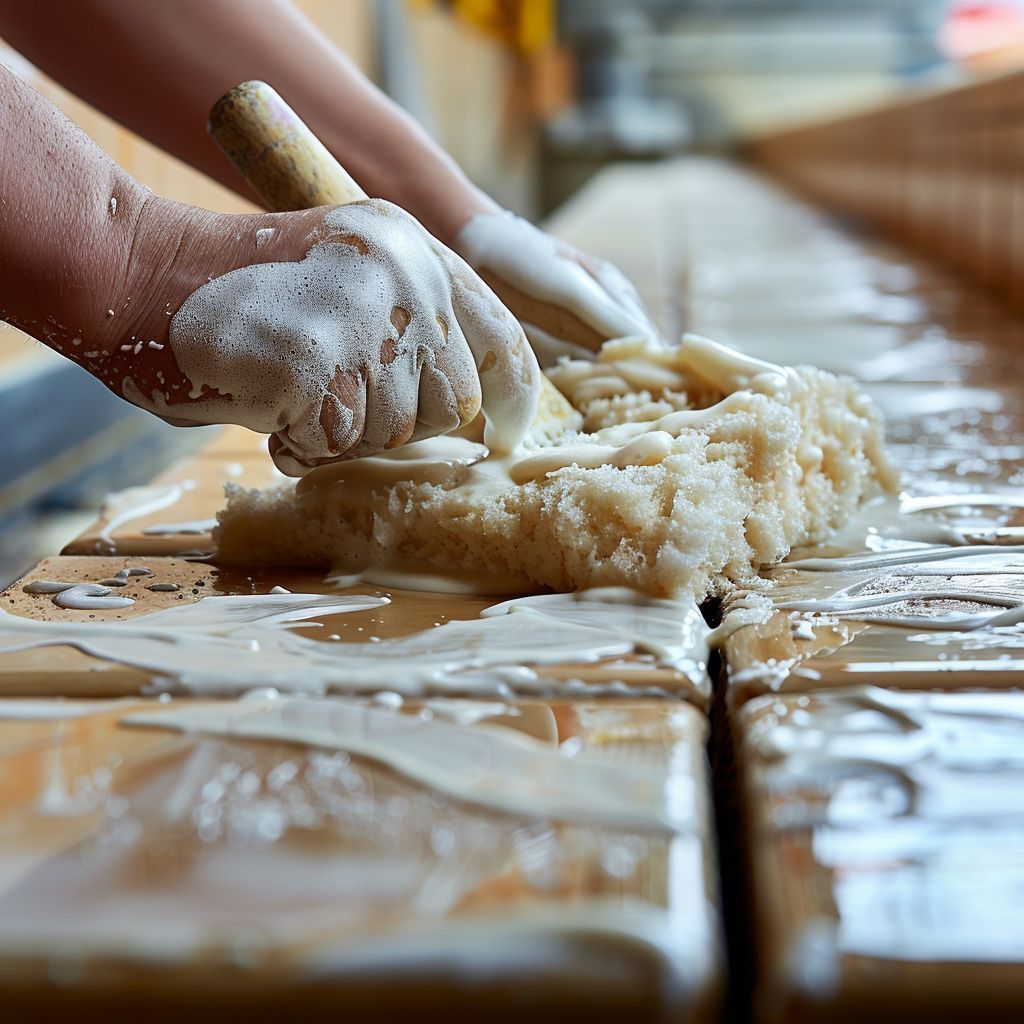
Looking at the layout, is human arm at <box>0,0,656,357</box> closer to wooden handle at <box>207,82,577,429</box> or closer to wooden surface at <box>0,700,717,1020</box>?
wooden handle at <box>207,82,577,429</box>

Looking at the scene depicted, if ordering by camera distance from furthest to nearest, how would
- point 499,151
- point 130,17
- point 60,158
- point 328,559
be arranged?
1. point 499,151
2. point 130,17
3. point 328,559
4. point 60,158

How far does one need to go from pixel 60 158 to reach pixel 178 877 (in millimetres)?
507

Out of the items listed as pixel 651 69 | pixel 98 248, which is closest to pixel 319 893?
pixel 98 248

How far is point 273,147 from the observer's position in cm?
97

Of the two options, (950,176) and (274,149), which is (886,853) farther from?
(950,176)

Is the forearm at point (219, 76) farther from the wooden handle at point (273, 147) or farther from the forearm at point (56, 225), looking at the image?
the forearm at point (56, 225)

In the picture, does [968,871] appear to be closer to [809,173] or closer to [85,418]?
[85,418]

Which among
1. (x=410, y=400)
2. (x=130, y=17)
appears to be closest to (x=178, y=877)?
(x=410, y=400)

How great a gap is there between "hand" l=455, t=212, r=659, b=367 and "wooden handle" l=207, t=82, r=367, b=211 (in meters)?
0.22

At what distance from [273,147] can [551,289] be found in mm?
291

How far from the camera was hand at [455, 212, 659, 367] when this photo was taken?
3.78 feet

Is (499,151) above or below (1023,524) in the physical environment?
above

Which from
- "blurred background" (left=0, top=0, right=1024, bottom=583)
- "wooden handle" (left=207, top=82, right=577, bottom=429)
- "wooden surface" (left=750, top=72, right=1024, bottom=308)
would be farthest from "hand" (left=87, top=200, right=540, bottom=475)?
→ "blurred background" (left=0, top=0, right=1024, bottom=583)

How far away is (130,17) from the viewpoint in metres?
1.22
